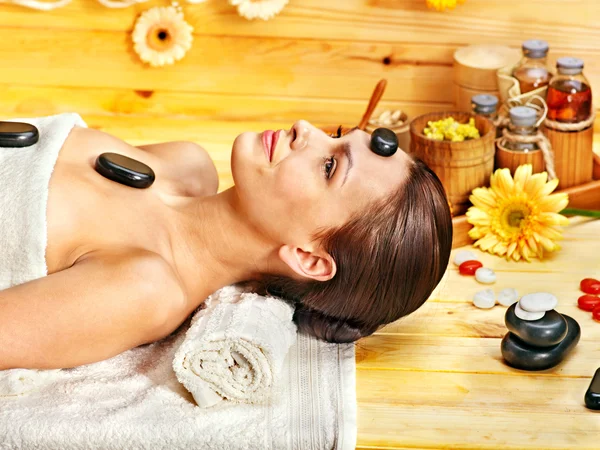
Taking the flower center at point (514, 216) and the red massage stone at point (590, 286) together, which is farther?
the flower center at point (514, 216)

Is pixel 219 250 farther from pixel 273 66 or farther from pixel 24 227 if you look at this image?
Result: pixel 273 66

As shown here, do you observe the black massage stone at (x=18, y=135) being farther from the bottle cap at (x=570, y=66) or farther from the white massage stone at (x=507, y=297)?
the bottle cap at (x=570, y=66)

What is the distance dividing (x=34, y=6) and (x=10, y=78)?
0.27 m

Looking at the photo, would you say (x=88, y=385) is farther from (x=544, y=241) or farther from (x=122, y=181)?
(x=544, y=241)

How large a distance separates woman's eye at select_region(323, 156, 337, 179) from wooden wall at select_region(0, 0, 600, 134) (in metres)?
0.96

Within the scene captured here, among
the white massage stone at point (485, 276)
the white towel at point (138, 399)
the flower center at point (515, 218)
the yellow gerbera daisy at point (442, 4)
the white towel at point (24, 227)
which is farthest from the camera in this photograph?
the yellow gerbera daisy at point (442, 4)

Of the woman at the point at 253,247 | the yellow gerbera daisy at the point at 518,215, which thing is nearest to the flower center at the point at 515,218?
the yellow gerbera daisy at the point at 518,215

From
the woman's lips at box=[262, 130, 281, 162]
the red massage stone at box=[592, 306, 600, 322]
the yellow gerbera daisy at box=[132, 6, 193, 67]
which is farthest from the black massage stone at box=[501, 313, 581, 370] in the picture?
the yellow gerbera daisy at box=[132, 6, 193, 67]

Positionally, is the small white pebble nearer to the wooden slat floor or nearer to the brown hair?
the wooden slat floor

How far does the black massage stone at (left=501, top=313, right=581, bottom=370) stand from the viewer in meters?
1.69

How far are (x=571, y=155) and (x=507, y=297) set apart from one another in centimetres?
49

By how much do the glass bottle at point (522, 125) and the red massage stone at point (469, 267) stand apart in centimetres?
32

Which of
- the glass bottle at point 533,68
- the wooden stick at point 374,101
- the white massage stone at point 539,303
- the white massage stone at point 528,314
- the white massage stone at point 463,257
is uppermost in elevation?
the glass bottle at point 533,68

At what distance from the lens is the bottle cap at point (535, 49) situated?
7.37 feet
